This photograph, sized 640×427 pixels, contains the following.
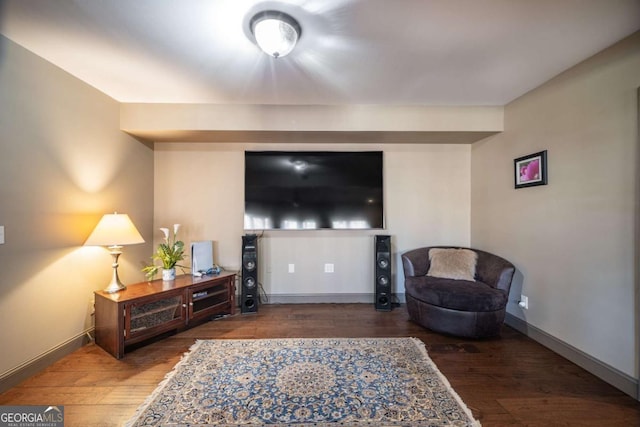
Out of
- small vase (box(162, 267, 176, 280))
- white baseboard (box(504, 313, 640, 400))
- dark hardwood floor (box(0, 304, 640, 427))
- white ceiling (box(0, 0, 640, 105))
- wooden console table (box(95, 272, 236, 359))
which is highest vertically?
white ceiling (box(0, 0, 640, 105))

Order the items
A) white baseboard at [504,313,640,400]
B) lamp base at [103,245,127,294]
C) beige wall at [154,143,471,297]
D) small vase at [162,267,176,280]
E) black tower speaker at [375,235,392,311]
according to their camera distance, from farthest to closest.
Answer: beige wall at [154,143,471,297]
black tower speaker at [375,235,392,311]
small vase at [162,267,176,280]
lamp base at [103,245,127,294]
white baseboard at [504,313,640,400]

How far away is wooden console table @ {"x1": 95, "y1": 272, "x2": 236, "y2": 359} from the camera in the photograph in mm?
1975

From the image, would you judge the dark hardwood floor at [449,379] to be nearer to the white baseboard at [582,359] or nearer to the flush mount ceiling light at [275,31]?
the white baseboard at [582,359]

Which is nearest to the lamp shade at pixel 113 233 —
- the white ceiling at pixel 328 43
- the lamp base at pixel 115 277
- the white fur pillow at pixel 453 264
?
the lamp base at pixel 115 277

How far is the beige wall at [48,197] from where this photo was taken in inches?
64.9

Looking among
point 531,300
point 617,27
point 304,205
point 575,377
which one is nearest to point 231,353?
point 304,205

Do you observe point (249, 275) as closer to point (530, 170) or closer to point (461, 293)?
point (461, 293)

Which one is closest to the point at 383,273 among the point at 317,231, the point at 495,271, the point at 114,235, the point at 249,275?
the point at 317,231

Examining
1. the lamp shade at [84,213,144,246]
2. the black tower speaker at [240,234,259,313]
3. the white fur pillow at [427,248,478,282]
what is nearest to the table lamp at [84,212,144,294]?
the lamp shade at [84,213,144,246]

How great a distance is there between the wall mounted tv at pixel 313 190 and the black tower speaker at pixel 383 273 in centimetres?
26

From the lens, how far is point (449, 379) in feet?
5.64

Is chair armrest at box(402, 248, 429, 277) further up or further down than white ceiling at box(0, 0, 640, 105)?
further down

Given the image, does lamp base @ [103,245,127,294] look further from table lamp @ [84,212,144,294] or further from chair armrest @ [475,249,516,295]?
chair armrest @ [475,249,516,295]

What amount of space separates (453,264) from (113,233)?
11.2 ft
